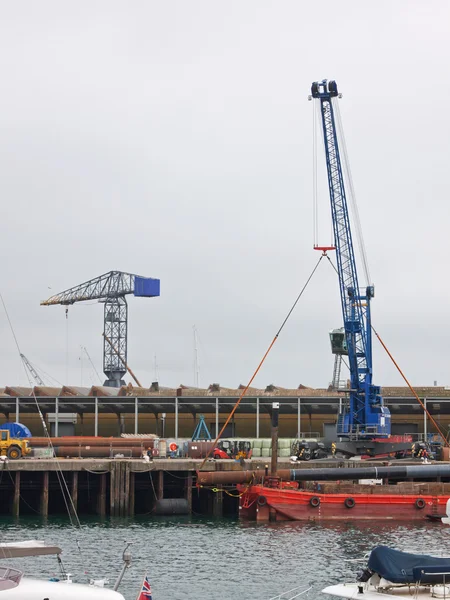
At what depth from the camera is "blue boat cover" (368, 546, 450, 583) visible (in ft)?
102

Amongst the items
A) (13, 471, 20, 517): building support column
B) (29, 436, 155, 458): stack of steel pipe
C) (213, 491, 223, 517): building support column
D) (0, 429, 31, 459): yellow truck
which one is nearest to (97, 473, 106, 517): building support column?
(13, 471, 20, 517): building support column

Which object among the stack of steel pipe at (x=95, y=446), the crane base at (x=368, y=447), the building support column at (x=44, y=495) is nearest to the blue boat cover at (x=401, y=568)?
the building support column at (x=44, y=495)

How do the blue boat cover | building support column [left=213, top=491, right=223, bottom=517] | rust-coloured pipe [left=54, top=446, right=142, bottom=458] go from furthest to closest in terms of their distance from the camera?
rust-coloured pipe [left=54, top=446, right=142, bottom=458] < building support column [left=213, top=491, right=223, bottom=517] < the blue boat cover

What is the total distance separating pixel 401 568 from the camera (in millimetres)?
31297

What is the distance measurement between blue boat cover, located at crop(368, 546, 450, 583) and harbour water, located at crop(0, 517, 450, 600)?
27.0 feet

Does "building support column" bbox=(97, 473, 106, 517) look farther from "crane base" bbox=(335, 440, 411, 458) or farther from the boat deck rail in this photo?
the boat deck rail

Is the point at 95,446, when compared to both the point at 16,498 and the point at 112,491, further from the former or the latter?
the point at 16,498

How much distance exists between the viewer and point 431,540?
2299 inches

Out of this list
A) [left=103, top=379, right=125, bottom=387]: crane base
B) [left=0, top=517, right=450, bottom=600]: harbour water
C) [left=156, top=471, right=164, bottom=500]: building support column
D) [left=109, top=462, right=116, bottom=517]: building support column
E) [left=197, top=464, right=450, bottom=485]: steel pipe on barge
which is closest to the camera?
[left=0, top=517, right=450, bottom=600]: harbour water

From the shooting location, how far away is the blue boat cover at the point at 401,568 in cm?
3106

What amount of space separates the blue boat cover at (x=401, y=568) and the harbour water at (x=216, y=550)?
8221 millimetres

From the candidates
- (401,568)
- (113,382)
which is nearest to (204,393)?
(113,382)

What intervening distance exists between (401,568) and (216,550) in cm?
2564

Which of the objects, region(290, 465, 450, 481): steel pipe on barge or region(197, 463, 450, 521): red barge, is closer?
region(197, 463, 450, 521): red barge
